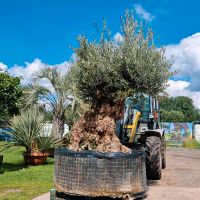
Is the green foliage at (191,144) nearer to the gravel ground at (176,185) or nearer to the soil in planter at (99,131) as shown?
the gravel ground at (176,185)

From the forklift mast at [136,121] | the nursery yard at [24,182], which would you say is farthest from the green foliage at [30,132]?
the forklift mast at [136,121]

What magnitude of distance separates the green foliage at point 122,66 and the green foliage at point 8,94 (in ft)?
25.6

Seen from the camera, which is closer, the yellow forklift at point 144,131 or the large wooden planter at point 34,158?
the yellow forklift at point 144,131

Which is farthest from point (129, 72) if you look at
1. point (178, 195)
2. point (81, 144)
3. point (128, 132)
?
point (128, 132)

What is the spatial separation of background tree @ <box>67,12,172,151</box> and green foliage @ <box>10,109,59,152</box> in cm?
651

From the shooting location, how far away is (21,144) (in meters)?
14.3

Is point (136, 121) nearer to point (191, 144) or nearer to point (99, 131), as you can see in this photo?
point (99, 131)

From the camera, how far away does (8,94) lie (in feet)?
50.7

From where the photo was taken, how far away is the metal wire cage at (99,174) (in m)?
6.80

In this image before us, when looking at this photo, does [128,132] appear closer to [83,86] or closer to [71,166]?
[83,86]

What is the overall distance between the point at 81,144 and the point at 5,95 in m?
8.26

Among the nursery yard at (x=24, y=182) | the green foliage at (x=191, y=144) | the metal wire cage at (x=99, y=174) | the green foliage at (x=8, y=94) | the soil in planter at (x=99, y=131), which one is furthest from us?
the green foliage at (x=191, y=144)

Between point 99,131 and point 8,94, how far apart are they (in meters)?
8.55

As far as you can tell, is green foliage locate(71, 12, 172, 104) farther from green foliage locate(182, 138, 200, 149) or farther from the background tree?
green foliage locate(182, 138, 200, 149)
